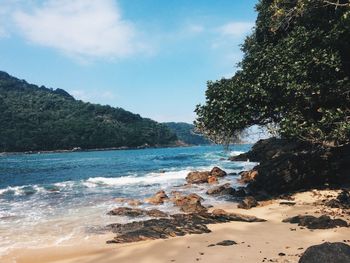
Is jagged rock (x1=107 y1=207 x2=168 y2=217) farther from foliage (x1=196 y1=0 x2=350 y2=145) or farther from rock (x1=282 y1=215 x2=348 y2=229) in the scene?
rock (x1=282 y1=215 x2=348 y2=229)

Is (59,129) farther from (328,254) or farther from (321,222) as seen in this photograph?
(328,254)

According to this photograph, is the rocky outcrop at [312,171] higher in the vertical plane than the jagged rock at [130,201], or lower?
higher

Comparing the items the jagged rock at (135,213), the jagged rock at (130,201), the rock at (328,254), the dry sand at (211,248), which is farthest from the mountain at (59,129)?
the rock at (328,254)

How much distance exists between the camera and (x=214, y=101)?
→ 21.4m

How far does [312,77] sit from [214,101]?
5.42m

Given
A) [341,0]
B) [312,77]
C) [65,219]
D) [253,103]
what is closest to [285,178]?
[253,103]

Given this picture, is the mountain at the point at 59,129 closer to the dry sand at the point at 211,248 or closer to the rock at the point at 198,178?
the rock at the point at 198,178

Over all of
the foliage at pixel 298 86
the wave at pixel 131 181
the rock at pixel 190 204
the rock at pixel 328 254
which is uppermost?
the foliage at pixel 298 86

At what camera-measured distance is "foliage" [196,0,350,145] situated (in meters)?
16.6

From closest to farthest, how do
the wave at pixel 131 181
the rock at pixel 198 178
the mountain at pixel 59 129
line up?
the rock at pixel 198 178 → the wave at pixel 131 181 → the mountain at pixel 59 129

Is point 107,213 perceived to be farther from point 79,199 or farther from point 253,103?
point 253,103

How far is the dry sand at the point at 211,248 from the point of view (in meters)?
10.8

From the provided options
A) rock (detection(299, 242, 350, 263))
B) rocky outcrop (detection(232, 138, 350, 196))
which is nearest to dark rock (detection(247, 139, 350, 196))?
rocky outcrop (detection(232, 138, 350, 196))

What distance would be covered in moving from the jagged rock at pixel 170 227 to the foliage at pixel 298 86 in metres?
4.49
